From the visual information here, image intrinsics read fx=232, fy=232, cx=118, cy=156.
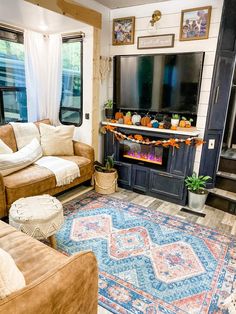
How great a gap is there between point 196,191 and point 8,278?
258cm

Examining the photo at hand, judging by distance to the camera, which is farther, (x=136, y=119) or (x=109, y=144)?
(x=109, y=144)

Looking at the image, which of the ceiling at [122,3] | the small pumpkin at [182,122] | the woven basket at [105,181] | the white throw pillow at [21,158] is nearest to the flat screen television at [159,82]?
the small pumpkin at [182,122]

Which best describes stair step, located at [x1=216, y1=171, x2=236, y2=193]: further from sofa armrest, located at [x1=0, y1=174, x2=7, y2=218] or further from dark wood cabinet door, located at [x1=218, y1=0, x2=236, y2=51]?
sofa armrest, located at [x1=0, y1=174, x2=7, y2=218]

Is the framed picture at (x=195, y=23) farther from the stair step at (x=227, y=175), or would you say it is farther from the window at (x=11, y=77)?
the window at (x=11, y=77)

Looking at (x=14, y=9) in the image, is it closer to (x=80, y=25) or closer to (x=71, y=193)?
(x=80, y=25)

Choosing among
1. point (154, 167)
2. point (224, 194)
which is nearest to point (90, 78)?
point (154, 167)

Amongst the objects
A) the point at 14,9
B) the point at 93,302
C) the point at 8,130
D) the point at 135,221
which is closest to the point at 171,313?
the point at 93,302

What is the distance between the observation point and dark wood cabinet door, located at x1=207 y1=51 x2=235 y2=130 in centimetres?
283

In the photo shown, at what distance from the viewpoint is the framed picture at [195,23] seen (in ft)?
9.37

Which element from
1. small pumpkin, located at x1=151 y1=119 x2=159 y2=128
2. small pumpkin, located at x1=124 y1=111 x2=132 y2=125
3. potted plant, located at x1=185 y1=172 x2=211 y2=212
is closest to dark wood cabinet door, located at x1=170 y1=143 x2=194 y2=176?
potted plant, located at x1=185 y1=172 x2=211 y2=212

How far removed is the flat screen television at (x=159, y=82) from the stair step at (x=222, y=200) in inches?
45.5

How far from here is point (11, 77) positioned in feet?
11.6

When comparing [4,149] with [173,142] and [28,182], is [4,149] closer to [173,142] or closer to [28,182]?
[28,182]

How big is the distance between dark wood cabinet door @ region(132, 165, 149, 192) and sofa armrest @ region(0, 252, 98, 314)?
2322mm
